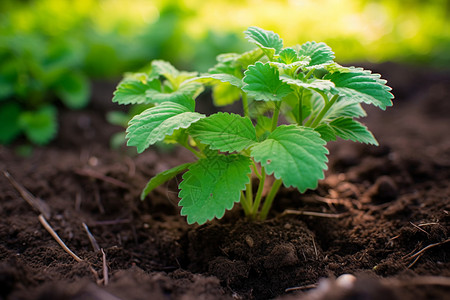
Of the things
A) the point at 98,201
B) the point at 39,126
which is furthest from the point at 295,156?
the point at 39,126

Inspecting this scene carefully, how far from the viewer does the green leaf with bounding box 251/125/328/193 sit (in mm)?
1149

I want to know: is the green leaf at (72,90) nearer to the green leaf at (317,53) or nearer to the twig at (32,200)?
the twig at (32,200)

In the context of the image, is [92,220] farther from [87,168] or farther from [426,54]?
[426,54]

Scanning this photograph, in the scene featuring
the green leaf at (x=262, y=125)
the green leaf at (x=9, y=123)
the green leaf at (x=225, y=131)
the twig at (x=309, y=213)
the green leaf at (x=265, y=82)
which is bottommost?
the green leaf at (x=9, y=123)

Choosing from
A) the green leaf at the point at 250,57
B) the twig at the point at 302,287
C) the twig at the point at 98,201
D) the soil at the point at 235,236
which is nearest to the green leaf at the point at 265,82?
the green leaf at the point at 250,57

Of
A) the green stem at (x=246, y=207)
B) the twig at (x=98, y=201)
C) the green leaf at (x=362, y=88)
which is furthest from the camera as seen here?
the twig at (x=98, y=201)

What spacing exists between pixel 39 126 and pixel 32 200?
108 centimetres

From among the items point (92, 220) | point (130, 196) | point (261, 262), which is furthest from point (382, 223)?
point (92, 220)

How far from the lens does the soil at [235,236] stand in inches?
46.9

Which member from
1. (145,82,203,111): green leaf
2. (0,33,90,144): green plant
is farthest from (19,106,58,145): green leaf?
(145,82,203,111): green leaf

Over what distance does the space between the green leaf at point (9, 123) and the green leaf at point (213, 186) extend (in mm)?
2017

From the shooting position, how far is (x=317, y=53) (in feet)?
4.57

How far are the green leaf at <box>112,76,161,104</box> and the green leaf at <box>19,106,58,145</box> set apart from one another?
1.41m

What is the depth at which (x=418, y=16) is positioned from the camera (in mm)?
5660
